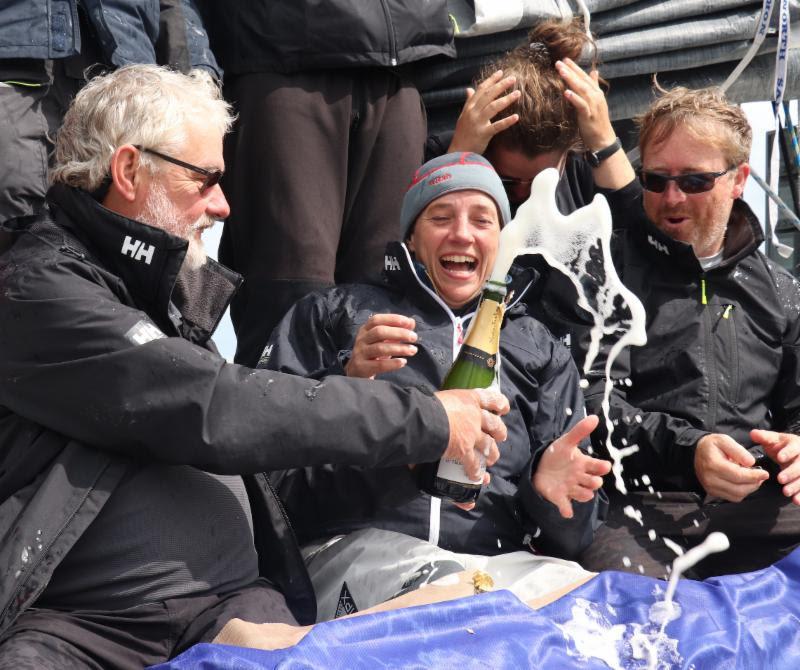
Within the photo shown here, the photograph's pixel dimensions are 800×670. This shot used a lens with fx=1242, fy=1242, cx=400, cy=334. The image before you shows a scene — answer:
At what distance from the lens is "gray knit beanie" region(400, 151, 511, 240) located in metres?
4.06

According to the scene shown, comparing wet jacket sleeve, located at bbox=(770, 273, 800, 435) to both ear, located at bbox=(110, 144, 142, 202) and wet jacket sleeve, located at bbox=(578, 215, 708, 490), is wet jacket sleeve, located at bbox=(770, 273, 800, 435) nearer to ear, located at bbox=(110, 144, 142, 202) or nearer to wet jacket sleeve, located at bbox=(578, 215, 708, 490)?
wet jacket sleeve, located at bbox=(578, 215, 708, 490)

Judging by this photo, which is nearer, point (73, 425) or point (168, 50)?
point (73, 425)

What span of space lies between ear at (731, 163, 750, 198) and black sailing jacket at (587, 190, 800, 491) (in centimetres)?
17

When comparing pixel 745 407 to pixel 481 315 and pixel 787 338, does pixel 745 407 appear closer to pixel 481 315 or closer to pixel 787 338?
pixel 787 338

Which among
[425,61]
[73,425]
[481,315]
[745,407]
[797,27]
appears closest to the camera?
[73,425]

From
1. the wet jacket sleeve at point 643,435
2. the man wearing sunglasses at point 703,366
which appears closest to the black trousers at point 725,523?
the man wearing sunglasses at point 703,366

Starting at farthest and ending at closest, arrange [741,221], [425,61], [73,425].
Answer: [425,61] < [741,221] < [73,425]

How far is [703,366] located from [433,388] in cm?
106

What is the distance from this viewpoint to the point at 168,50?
430 centimetres

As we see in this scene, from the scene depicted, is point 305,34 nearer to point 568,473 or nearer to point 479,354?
point 479,354

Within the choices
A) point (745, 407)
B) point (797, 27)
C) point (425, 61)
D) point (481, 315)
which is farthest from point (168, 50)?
point (797, 27)

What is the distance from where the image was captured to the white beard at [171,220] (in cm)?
335

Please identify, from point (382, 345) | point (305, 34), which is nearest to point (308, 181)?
point (305, 34)

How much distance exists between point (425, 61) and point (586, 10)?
2.49 ft
